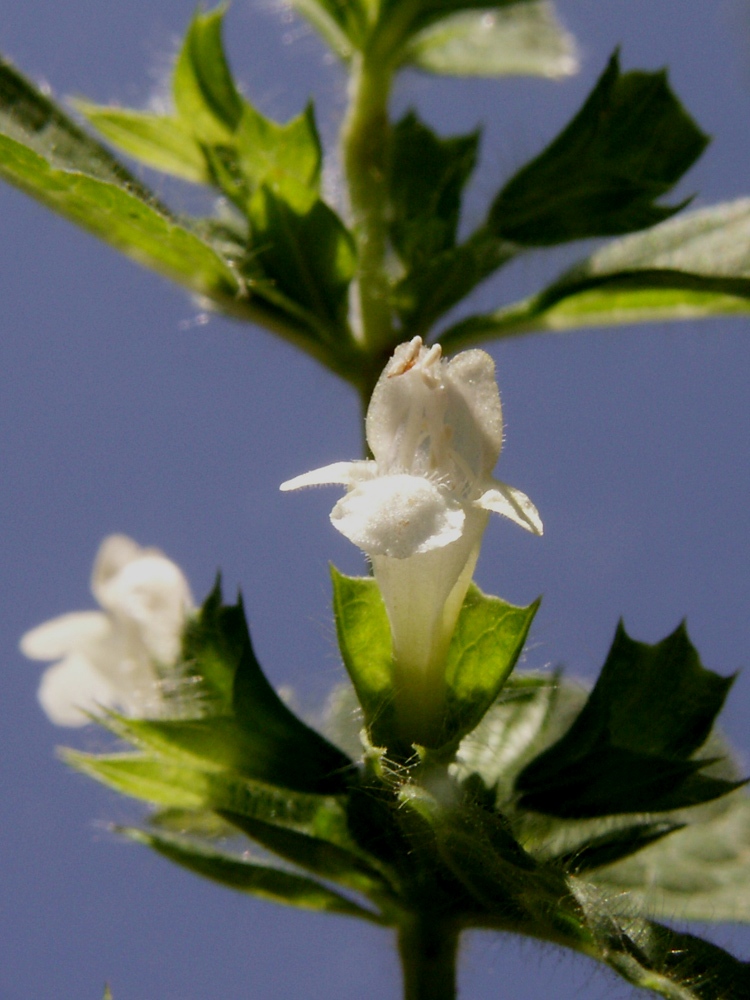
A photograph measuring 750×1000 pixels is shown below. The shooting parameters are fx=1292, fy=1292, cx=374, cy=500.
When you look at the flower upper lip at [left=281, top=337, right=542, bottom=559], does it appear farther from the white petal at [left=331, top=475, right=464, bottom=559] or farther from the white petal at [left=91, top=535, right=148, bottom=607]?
the white petal at [left=91, top=535, right=148, bottom=607]

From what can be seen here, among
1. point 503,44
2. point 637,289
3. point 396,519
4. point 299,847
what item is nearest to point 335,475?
point 396,519

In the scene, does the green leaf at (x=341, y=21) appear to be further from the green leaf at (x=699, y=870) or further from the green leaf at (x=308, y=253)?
the green leaf at (x=699, y=870)

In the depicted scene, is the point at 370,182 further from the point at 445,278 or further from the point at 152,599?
the point at 152,599

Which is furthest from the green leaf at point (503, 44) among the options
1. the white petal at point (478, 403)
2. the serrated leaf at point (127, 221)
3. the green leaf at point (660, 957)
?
the green leaf at point (660, 957)

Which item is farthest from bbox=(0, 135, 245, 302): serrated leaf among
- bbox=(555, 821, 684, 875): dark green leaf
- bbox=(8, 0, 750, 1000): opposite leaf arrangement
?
bbox=(555, 821, 684, 875): dark green leaf

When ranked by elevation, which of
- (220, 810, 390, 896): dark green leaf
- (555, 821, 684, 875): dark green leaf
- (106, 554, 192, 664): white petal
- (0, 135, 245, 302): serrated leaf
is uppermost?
(0, 135, 245, 302): serrated leaf
